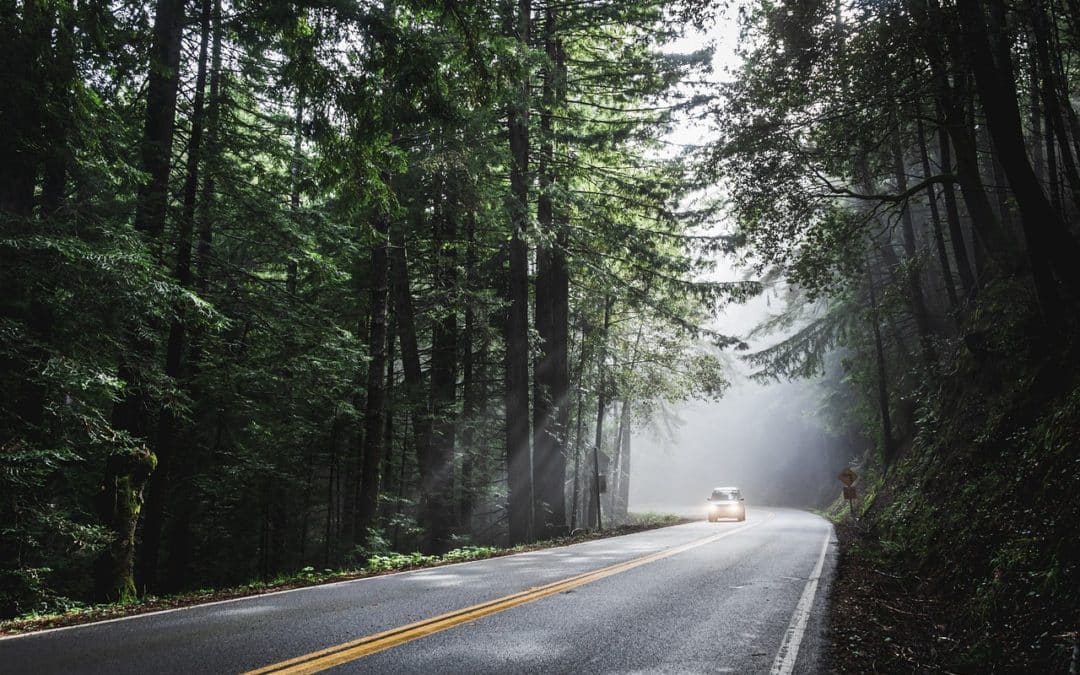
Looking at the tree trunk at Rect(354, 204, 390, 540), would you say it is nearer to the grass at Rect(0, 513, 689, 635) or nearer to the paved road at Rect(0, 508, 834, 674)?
the grass at Rect(0, 513, 689, 635)

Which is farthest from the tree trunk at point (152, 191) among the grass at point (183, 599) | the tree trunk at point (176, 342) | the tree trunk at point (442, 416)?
the tree trunk at point (442, 416)

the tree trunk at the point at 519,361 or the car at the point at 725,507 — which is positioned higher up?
the tree trunk at the point at 519,361

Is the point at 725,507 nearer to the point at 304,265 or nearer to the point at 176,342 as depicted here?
the point at 304,265

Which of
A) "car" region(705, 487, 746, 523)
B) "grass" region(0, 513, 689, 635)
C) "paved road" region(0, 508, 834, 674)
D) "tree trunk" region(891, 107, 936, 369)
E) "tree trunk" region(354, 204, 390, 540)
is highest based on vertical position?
"tree trunk" region(891, 107, 936, 369)

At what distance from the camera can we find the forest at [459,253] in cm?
697

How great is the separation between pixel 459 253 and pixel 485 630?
55.4 feet

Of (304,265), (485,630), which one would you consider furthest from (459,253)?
(485,630)

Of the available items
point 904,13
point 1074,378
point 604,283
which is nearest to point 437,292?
point 604,283

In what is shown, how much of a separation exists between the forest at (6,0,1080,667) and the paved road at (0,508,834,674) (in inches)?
75.1

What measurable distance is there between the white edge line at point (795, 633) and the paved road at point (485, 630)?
18 millimetres

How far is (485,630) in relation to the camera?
5.21 meters

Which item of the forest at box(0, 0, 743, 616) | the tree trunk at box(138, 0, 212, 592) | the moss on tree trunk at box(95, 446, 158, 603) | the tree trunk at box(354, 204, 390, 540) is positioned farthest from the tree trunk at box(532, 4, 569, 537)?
the moss on tree trunk at box(95, 446, 158, 603)

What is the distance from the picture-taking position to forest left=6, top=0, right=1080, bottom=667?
6.97 metres

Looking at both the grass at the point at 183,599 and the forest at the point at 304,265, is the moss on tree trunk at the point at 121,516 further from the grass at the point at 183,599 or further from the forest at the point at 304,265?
the grass at the point at 183,599
